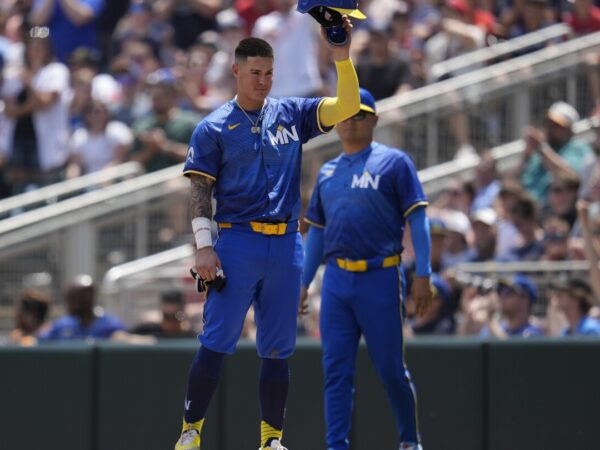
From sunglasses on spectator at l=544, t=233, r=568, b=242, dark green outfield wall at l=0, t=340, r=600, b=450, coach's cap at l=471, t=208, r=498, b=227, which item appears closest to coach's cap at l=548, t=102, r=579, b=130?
coach's cap at l=471, t=208, r=498, b=227

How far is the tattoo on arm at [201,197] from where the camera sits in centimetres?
749

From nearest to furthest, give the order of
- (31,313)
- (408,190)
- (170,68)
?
(408,190) < (31,313) < (170,68)

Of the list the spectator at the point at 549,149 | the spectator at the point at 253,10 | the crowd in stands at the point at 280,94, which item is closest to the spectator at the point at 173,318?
the crowd in stands at the point at 280,94

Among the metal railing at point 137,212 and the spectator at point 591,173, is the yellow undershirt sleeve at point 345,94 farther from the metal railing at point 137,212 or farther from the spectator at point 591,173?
the metal railing at point 137,212

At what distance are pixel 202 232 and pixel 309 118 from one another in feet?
3.19

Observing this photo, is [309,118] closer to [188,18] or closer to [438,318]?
[438,318]

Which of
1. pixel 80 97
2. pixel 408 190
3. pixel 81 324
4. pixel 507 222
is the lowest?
pixel 81 324

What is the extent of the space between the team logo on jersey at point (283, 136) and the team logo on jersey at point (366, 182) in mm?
1020

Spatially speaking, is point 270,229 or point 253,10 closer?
point 270,229

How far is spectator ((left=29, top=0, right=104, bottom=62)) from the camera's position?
56.3 feet

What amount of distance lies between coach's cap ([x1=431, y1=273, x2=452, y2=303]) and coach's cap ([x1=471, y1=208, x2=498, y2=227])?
1113mm

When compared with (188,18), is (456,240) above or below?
below

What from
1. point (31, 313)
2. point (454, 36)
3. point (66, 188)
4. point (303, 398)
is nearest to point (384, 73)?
point (454, 36)

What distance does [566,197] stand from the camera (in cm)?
1213
